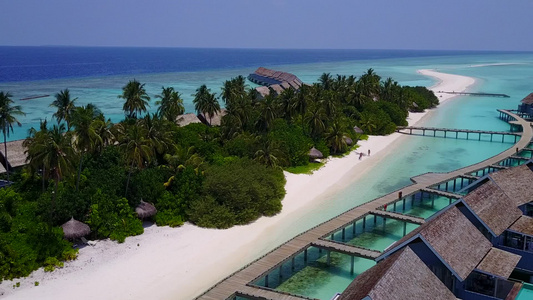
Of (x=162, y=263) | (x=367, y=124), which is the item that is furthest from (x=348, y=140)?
(x=162, y=263)

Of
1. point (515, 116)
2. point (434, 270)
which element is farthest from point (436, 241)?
point (515, 116)

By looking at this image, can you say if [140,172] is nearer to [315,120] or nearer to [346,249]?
[346,249]

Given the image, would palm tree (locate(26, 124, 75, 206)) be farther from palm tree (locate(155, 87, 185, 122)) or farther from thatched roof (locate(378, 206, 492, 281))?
palm tree (locate(155, 87, 185, 122))

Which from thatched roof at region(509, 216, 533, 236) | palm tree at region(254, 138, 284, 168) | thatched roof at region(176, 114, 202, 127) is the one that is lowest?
thatched roof at region(509, 216, 533, 236)

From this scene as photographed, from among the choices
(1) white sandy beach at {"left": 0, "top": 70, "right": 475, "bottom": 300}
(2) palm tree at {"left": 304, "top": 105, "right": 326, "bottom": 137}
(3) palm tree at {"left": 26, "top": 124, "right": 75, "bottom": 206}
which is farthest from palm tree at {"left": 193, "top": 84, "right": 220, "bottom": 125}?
(3) palm tree at {"left": 26, "top": 124, "right": 75, "bottom": 206}

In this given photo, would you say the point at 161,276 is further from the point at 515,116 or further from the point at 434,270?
the point at 515,116

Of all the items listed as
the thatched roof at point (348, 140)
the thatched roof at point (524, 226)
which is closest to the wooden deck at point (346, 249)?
the thatched roof at point (524, 226)

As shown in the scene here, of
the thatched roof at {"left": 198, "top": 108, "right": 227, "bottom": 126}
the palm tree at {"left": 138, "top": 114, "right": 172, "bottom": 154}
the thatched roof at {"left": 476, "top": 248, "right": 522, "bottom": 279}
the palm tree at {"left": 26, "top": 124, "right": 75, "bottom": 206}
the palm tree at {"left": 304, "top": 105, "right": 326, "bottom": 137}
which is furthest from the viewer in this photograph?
the thatched roof at {"left": 198, "top": 108, "right": 227, "bottom": 126}

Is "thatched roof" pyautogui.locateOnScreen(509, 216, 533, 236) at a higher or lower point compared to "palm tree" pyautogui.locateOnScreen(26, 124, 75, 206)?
lower
